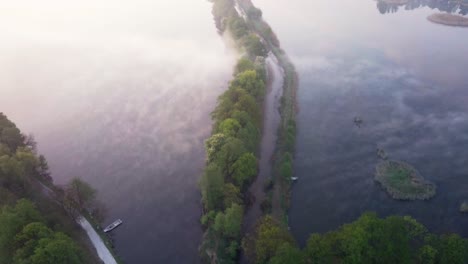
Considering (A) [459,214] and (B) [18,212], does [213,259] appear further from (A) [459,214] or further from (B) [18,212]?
(A) [459,214]

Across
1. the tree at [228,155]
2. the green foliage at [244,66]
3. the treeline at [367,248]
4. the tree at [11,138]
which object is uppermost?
the tree at [11,138]

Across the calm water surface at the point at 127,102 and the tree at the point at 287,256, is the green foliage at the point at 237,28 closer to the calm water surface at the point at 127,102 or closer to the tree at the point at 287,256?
the calm water surface at the point at 127,102

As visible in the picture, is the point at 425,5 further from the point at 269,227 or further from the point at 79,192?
the point at 79,192

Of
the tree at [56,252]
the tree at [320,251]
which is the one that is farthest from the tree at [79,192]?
the tree at [320,251]

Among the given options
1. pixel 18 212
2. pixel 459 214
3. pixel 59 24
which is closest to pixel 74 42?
pixel 59 24

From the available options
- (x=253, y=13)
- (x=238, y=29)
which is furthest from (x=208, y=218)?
(x=253, y=13)
